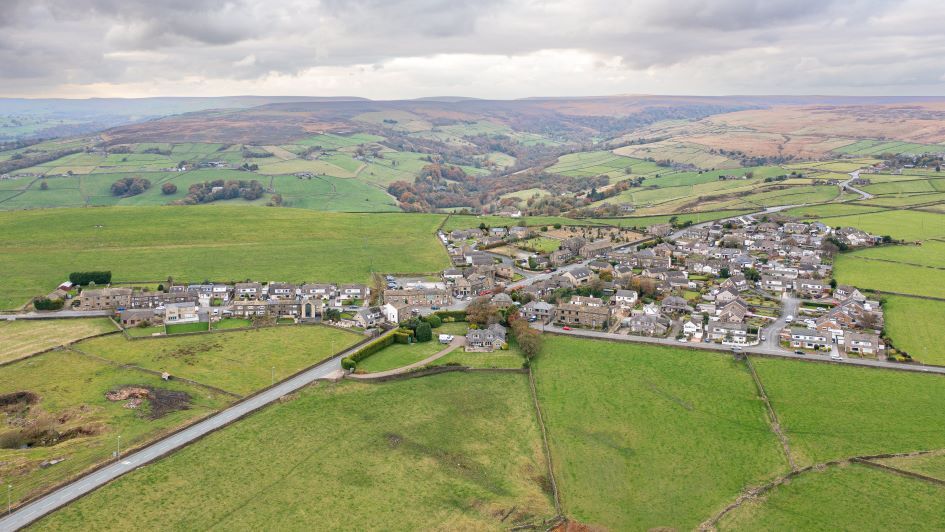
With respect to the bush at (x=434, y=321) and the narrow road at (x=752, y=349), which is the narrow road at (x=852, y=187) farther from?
the bush at (x=434, y=321)

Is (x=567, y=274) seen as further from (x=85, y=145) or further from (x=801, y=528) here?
(x=85, y=145)

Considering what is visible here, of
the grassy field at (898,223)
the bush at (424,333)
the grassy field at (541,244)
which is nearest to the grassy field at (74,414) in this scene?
the bush at (424,333)

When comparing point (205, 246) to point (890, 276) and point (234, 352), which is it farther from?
point (890, 276)

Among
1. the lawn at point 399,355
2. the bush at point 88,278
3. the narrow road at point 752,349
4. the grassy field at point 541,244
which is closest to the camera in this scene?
the narrow road at point 752,349

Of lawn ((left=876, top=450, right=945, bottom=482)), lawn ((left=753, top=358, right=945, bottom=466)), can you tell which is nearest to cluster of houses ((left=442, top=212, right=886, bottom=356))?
lawn ((left=753, top=358, right=945, bottom=466))

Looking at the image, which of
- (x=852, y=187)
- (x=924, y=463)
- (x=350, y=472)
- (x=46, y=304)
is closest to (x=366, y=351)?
(x=350, y=472)
